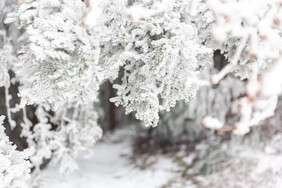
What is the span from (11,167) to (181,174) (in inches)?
133

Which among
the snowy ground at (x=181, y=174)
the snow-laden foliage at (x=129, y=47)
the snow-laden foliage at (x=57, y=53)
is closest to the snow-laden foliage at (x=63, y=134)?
the snowy ground at (x=181, y=174)

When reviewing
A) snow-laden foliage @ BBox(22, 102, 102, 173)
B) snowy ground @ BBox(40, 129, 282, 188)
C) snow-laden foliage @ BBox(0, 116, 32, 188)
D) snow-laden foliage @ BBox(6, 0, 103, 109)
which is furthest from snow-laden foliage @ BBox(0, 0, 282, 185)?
snowy ground @ BBox(40, 129, 282, 188)

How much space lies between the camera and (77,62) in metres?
2.10

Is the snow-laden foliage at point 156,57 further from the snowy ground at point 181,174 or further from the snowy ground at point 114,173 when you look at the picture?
the snowy ground at point 114,173

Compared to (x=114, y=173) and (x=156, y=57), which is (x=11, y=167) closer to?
(x=156, y=57)

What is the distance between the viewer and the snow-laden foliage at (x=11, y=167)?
235 cm

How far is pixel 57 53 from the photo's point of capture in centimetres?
208

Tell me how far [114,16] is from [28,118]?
2496 mm

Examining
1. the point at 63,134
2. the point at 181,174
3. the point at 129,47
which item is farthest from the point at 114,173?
the point at 129,47

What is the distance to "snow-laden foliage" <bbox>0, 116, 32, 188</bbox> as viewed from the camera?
2.35 meters

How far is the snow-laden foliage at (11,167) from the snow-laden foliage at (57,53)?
1.45ft

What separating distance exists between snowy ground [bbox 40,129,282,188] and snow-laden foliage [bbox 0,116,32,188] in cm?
187

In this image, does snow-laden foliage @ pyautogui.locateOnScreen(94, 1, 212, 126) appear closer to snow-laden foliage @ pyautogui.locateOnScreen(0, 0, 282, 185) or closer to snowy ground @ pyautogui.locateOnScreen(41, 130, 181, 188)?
snow-laden foliage @ pyautogui.locateOnScreen(0, 0, 282, 185)

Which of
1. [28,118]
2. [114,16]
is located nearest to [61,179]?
[28,118]
